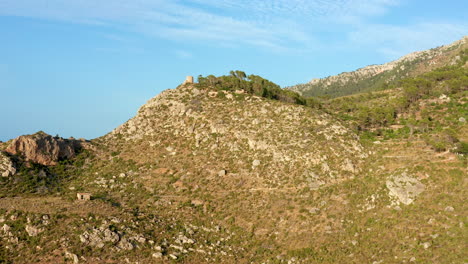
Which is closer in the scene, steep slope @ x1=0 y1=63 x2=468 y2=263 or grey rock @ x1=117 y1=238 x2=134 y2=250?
grey rock @ x1=117 y1=238 x2=134 y2=250

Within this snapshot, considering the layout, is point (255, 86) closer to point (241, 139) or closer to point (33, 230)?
point (241, 139)

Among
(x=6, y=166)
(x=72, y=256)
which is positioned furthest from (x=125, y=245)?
(x=6, y=166)

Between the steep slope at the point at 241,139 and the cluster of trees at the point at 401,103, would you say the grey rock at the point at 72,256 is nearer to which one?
the steep slope at the point at 241,139

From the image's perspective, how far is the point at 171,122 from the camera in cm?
5981

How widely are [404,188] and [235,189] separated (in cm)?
2012

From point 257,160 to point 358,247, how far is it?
1851 centimetres

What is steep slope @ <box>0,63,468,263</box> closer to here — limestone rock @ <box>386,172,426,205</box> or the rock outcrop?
limestone rock @ <box>386,172,426,205</box>

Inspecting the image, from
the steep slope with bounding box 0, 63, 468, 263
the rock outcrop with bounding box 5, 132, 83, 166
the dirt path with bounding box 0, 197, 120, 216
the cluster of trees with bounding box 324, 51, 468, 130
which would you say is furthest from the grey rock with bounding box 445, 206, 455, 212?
the rock outcrop with bounding box 5, 132, 83, 166

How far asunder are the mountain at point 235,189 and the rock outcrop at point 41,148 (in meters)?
0.15

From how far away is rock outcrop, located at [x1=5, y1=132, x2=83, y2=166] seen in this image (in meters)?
47.7

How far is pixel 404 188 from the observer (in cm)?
4034

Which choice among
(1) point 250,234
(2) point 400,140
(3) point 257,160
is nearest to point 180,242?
(1) point 250,234

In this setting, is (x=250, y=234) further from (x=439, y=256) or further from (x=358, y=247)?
(x=439, y=256)

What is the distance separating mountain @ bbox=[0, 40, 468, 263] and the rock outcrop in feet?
0.49
